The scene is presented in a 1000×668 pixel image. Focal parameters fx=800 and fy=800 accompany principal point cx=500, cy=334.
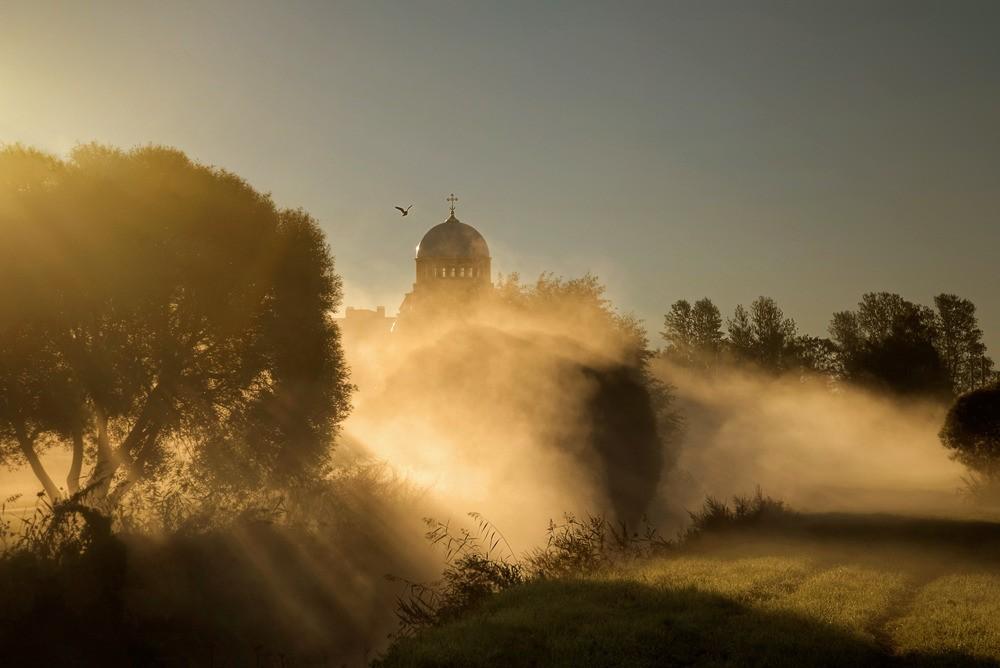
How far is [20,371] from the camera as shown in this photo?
24500mm

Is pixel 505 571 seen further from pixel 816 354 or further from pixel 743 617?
pixel 816 354

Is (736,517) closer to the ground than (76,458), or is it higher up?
closer to the ground

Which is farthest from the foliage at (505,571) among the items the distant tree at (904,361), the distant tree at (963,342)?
the distant tree at (963,342)

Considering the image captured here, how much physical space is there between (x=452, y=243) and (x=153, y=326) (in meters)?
60.3

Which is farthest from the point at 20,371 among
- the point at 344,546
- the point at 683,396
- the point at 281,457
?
the point at 683,396

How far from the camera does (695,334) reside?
252ft

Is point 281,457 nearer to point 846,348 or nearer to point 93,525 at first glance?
point 93,525

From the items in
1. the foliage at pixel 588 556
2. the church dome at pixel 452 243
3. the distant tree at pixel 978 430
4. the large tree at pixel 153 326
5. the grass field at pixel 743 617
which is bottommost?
the grass field at pixel 743 617

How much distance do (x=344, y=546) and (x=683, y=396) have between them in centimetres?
4632

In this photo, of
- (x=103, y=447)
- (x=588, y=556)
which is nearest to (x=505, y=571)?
(x=588, y=556)

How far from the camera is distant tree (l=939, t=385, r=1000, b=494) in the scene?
2337cm

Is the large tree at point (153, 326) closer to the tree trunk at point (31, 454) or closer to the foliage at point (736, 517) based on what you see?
the tree trunk at point (31, 454)

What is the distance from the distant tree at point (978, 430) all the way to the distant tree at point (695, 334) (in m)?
49.8

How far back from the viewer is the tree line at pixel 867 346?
178 ft
